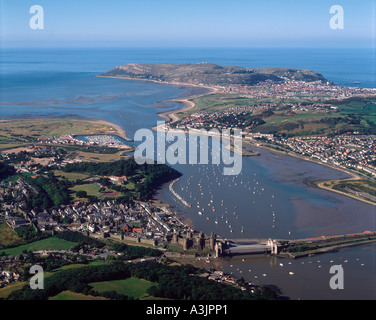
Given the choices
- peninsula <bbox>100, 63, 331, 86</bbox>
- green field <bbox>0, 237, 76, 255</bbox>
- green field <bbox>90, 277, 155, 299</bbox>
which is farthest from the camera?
peninsula <bbox>100, 63, 331, 86</bbox>

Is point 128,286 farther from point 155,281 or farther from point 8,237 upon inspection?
point 8,237

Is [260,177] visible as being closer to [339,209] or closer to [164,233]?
[339,209]

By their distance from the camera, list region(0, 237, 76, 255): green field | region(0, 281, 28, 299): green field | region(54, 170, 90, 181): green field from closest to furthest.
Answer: region(0, 281, 28, 299): green field, region(0, 237, 76, 255): green field, region(54, 170, 90, 181): green field

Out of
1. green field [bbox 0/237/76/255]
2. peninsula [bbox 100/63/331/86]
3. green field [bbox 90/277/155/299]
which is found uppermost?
peninsula [bbox 100/63/331/86]

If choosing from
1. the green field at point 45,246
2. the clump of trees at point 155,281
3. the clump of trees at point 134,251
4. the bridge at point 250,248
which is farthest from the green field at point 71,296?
the bridge at point 250,248

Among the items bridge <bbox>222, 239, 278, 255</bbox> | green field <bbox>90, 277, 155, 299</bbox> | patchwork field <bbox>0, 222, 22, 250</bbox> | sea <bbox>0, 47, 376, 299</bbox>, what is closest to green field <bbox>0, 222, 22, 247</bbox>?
patchwork field <bbox>0, 222, 22, 250</bbox>

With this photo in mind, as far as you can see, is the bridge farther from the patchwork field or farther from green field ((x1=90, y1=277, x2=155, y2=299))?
the patchwork field

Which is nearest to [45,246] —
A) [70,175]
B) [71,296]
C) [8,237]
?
[8,237]

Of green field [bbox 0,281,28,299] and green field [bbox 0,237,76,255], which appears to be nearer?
green field [bbox 0,281,28,299]
